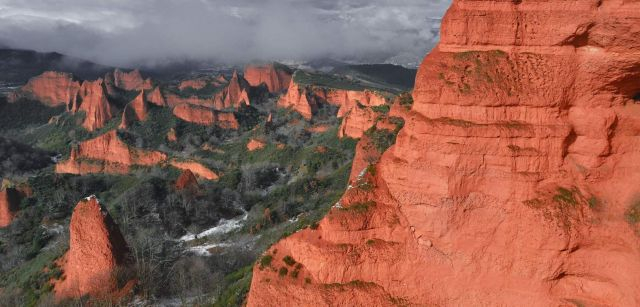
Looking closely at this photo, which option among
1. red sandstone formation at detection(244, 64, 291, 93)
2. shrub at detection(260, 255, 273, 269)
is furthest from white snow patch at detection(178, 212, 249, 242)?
red sandstone formation at detection(244, 64, 291, 93)

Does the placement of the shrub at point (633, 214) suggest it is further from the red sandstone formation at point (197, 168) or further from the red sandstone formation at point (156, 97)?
the red sandstone formation at point (156, 97)

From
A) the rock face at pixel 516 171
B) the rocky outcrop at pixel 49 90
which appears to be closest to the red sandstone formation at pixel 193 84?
the rocky outcrop at pixel 49 90

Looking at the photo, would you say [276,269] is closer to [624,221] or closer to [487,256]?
[487,256]

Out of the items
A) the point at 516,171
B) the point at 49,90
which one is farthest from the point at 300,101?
the point at 516,171

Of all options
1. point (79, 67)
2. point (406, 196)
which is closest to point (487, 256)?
point (406, 196)

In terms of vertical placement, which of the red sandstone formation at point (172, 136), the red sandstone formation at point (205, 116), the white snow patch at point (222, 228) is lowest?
the white snow patch at point (222, 228)

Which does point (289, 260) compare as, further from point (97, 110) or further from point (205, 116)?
point (97, 110)
